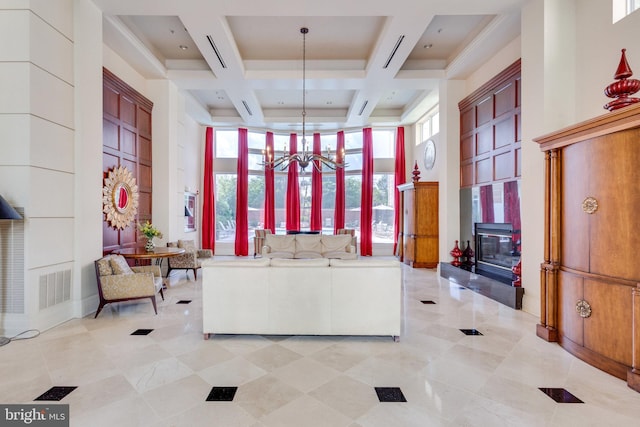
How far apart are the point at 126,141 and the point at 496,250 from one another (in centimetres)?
676

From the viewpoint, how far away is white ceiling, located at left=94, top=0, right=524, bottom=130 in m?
4.04

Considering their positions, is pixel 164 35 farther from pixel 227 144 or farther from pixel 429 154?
pixel 429 154

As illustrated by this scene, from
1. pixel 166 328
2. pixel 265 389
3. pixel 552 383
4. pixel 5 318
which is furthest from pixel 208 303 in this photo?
pixel 552 383

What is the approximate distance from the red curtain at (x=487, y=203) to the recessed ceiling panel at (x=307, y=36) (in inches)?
131

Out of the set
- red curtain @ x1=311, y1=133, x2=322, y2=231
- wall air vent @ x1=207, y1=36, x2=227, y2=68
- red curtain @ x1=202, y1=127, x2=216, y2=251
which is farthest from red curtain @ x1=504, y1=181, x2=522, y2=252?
red curtain @ x1=202, y1=127, x2=216, y2=251

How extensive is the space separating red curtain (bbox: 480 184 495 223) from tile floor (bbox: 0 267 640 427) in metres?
2.19

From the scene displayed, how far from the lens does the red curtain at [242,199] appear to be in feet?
30.2

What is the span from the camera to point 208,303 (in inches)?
120

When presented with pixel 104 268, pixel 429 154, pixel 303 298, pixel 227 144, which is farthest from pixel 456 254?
pixel 227 144

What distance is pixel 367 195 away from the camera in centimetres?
925

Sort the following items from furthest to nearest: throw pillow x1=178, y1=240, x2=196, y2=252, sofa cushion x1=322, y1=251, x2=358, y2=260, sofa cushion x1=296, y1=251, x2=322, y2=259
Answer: sofa cushion x1=296, y1=251, x2=322, y2=259
sofa cushion x1=322, y1=251, x2=358, y2=260
throw pillow x1=178, y1=240, x2=196, y2=252

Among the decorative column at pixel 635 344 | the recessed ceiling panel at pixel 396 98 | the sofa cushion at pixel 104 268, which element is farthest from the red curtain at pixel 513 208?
the sofa cushion at pixel 104 268

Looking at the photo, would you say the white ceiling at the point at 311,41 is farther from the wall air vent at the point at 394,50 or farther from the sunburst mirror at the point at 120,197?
the sunburst mirror at the point at 120,197

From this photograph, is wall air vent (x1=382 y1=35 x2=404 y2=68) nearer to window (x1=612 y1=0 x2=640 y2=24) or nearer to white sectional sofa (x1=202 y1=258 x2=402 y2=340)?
window (x1=612 y1=0 x2=640 y2=24)
